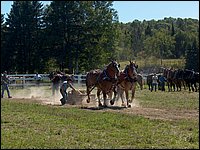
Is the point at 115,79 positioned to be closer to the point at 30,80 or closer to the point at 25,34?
the point at 30,80

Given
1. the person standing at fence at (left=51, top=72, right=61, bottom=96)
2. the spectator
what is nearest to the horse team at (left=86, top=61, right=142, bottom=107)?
the person standing at fence at (left=51, top=72, right=61, bottom=96)

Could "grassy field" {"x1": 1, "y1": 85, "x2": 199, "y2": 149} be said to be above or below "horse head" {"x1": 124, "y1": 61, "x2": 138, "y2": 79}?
below

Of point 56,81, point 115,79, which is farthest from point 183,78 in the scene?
point 115,79

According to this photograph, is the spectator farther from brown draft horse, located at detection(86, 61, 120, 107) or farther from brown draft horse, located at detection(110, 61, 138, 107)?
brown draft horse, located at detection(110, 61, 138, 107)

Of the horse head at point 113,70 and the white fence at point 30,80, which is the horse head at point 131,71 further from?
the white fence at point 30,80

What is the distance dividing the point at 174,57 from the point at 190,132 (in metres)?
96.7

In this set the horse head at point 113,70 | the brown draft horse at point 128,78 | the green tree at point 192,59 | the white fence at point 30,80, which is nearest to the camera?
the horse head at point 113,70

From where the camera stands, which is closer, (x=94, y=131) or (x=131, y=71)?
(x=94, y=131)

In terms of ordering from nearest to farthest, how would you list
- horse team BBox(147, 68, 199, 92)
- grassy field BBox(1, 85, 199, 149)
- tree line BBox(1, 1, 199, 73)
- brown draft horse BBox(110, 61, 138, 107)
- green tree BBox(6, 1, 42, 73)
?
grassy field BBox(1, 85, 199, 149)
brown draft horse BBox(110, 61, 138, 107)
horse team BBox(147, 68, 199, 92)
tree line BBox(1, 1, 199, 73)
green tree BBox(6, 1, 42, 73)

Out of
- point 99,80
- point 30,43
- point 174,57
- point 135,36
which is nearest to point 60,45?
point 30,43

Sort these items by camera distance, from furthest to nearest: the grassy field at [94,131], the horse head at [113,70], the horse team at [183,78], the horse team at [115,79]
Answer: the horse team at [183,78] → the horse team at [115,79] → the horse head at [113,70] → the grassy field at [94,131]

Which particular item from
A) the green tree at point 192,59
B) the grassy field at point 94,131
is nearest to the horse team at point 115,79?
the grassy field at point 94,131

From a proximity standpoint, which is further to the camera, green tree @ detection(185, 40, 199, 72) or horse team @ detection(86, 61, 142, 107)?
green tree @ detection(185, 40, 199, 72)

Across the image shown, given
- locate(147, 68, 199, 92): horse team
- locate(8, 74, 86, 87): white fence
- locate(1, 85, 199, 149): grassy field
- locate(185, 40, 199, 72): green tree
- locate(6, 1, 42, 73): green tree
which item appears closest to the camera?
locate(1, 85, 199, 149): grassy field
